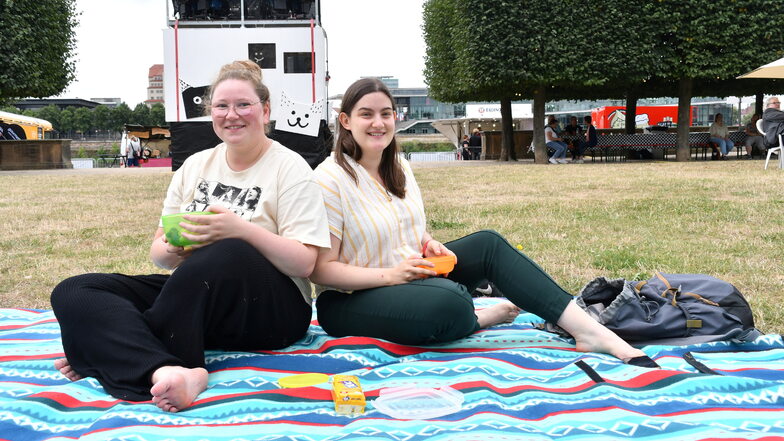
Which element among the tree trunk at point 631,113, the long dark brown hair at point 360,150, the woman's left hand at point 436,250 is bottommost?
the woman's left hand at point 436,250

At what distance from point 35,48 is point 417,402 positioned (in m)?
22.2

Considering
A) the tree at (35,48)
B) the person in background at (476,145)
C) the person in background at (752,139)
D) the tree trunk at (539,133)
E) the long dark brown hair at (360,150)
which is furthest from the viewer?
the person in background at (476,145)

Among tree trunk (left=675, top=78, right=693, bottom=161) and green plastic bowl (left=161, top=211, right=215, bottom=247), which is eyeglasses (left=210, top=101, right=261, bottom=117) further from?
tree trunk (left=675, top=78, right=693, bottom=161)

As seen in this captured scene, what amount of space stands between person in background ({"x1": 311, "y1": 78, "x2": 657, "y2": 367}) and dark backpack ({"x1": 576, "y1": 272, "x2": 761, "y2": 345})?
251 millimetres

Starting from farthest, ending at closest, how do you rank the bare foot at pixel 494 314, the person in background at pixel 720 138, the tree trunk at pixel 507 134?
the tree trunk at pixel 507 134 < the person in background at pixel 720 138 < the bare foot at pixel 494 314

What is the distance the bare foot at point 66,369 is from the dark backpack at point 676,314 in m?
2.13

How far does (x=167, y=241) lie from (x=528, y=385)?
139 cm

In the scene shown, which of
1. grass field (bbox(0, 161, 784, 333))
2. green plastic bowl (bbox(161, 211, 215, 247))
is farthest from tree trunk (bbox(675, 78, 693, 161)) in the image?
green plastic bowl (bbox(161, 211, 215, 247))

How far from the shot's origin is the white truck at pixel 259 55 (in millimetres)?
11508

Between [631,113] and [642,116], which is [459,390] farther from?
[642,116]

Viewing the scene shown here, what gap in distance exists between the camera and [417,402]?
2250 mm

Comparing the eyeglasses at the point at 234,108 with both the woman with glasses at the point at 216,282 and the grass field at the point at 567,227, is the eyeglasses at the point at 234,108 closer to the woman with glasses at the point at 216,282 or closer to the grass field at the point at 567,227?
the woman with glasses at the point at 216,282

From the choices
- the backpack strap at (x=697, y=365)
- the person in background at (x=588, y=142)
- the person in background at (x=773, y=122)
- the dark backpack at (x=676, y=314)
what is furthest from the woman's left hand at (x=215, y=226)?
the person in background at (x=588, y=142)

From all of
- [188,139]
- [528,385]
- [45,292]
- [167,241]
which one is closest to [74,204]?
[188,139]
